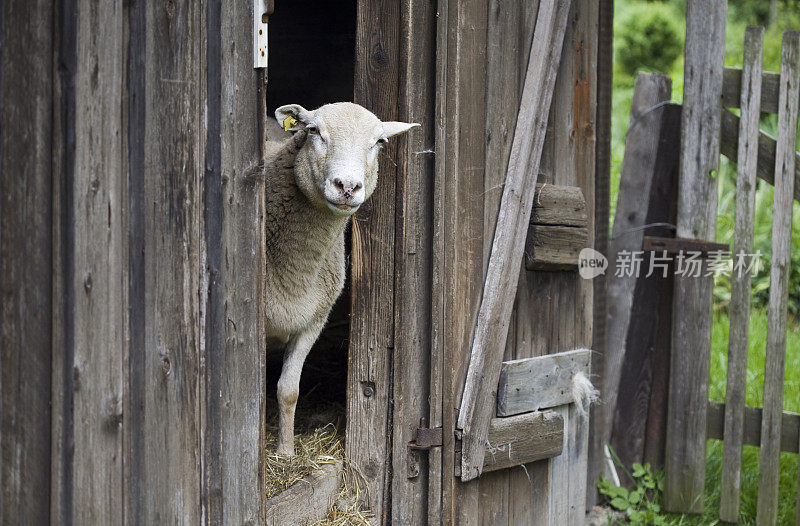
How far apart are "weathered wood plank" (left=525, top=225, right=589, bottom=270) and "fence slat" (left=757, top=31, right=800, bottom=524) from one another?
1200 mm

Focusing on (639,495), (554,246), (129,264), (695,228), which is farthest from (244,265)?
(639,495)

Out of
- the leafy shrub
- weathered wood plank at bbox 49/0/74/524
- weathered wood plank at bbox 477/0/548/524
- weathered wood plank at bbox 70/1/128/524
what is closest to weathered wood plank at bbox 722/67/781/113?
weathered wood plank at bbox 477/0/548/524

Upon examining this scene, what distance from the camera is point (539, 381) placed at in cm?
472

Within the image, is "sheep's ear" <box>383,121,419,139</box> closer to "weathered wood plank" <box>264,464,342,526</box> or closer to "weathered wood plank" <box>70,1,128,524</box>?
"weathered wood plank" <box>70,1,128,524</box>

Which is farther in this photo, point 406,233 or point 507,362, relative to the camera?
point 507,362

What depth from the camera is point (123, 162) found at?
2795 mm

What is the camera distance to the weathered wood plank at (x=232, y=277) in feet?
10.1

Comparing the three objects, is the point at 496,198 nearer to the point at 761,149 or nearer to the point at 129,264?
the point at 761,149

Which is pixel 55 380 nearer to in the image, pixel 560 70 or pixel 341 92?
pixel 560 70

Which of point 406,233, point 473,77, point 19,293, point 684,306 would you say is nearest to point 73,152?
point 19,293

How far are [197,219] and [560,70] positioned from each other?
2486 millimetres

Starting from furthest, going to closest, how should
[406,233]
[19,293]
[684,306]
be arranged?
[684,306], [406,233], [19,293]

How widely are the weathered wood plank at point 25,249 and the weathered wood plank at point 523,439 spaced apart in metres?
2.33

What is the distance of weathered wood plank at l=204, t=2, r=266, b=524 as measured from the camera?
121 inches
